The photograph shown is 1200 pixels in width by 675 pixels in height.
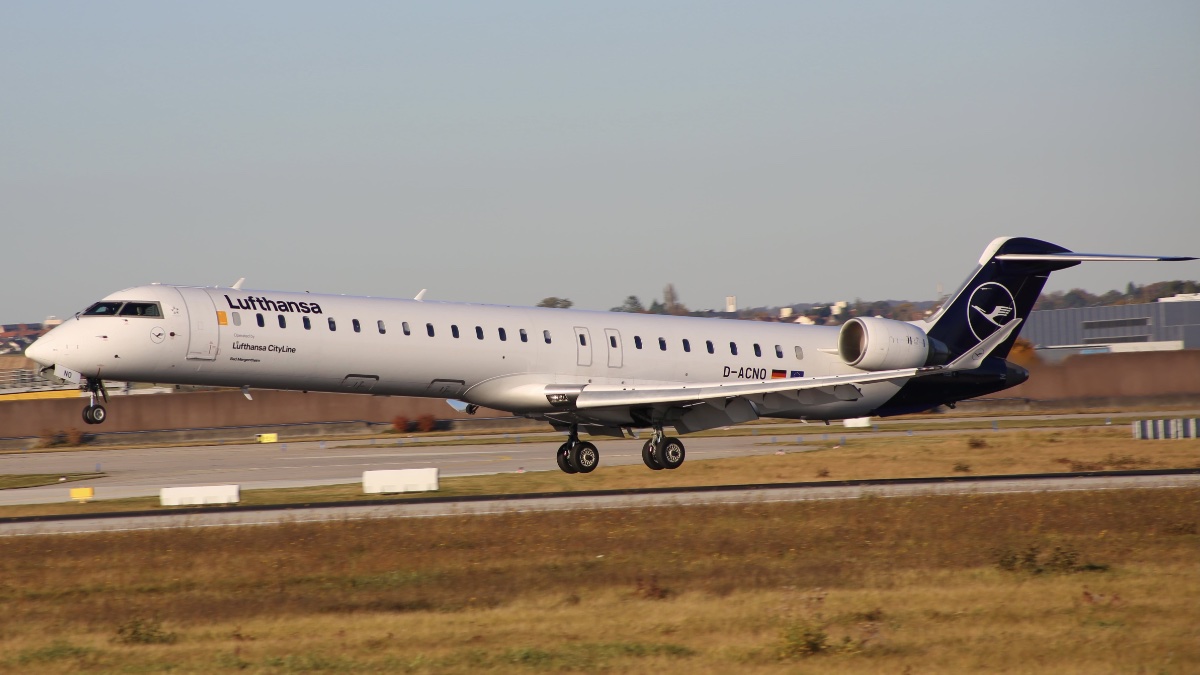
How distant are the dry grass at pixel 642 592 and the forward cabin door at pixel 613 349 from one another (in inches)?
300

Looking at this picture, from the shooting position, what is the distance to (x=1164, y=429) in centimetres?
4059

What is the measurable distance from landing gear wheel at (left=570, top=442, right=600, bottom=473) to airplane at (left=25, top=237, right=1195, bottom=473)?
0.04 metres

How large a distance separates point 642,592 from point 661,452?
48.4 ft

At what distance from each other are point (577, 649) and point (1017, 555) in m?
8.11

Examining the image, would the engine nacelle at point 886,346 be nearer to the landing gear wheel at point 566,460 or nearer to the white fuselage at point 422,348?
the white fuselage at point 422,348

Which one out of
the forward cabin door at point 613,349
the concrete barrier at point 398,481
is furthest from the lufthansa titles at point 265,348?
the forward cabin door at point 613,349

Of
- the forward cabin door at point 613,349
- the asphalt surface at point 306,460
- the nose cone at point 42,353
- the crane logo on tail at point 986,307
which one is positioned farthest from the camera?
the asphalt surface at point 306,460

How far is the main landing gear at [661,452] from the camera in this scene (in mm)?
31078

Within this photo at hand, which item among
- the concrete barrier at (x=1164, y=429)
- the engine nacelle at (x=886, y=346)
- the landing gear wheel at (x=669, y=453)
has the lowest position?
the concrete barrier at (x=1164, y=429)

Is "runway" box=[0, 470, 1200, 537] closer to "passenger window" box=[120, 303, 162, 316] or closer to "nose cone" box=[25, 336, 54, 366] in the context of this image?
"nose cone" box=[25, 336, 54, 366]

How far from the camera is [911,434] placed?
51.9 metres

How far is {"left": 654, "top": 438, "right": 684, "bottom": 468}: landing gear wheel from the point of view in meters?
31.1

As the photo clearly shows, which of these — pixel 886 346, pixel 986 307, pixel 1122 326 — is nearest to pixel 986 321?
pixel 986 307

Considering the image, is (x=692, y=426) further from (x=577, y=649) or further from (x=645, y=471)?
(x=577, y=649)
